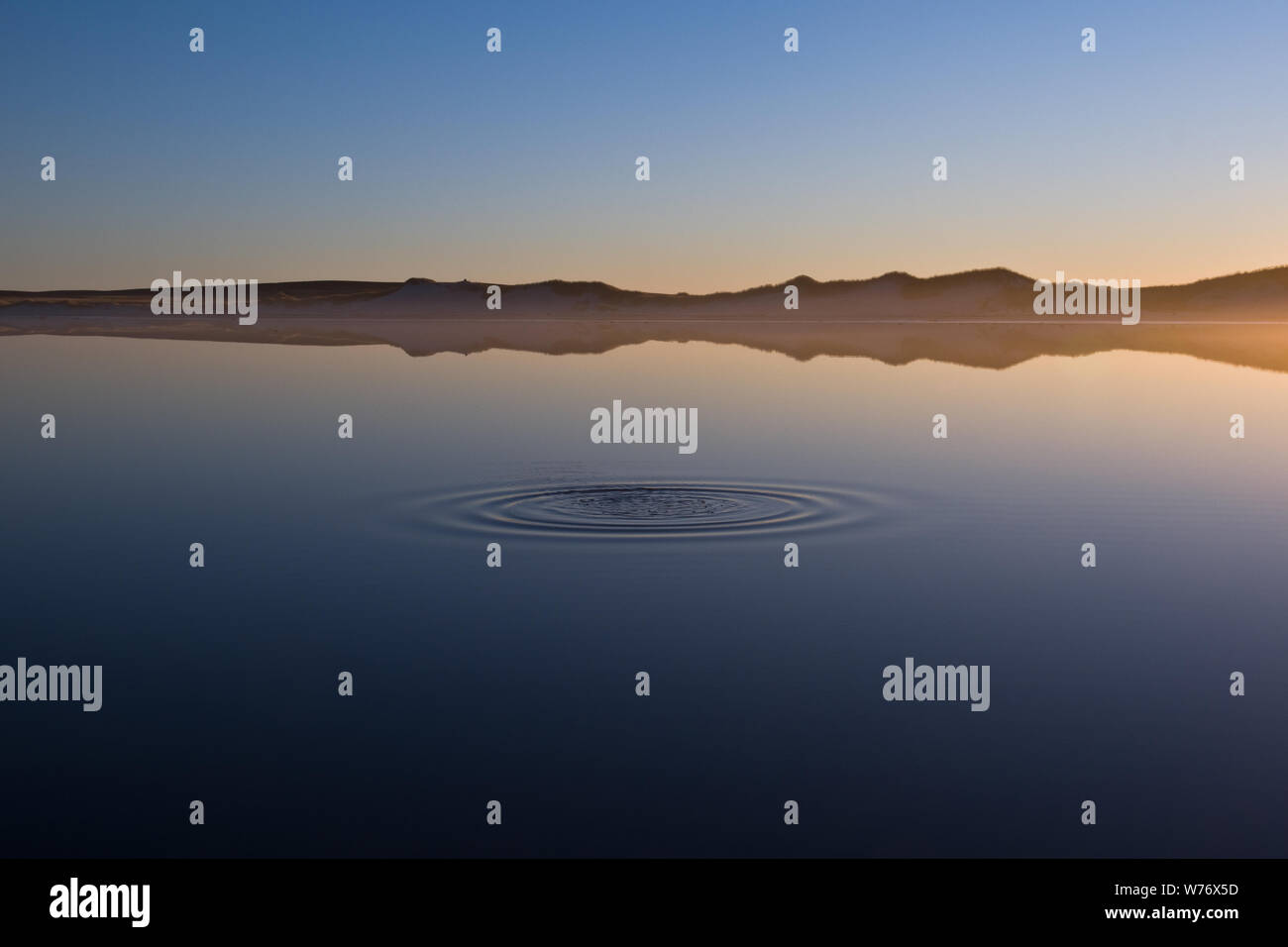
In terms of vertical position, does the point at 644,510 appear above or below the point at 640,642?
above

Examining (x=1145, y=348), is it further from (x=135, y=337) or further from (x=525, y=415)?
(x=135, y=337)

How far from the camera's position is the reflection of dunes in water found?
1880 cm

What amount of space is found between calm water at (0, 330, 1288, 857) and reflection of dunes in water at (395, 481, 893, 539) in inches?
4.2

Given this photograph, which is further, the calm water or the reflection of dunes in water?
the reflection of dunes in water

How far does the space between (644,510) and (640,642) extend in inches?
281

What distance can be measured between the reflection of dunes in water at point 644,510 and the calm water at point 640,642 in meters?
0.11

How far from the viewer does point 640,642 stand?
13125mm

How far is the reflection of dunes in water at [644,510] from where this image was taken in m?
18.8

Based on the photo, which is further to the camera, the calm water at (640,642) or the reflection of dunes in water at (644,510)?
the reflection of dunes in water at (644,510)

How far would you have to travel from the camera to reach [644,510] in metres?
20.2

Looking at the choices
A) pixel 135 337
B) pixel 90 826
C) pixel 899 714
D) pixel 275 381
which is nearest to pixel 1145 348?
pixel 275 381

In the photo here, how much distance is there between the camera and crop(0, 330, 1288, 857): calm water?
30.3ft

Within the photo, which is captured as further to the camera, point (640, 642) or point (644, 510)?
point (644, 510)

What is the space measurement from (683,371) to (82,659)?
1556 inches
